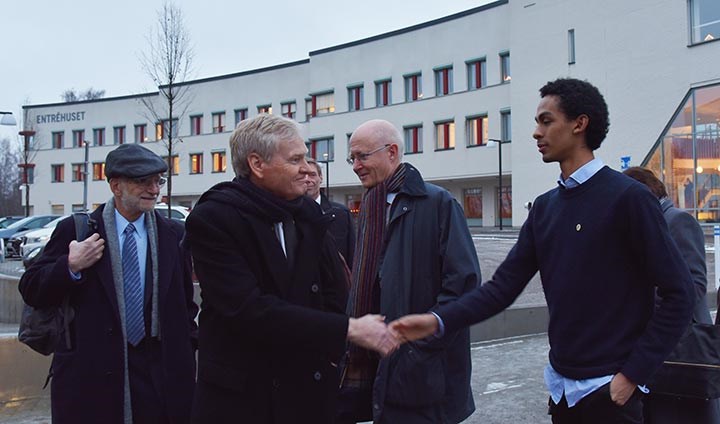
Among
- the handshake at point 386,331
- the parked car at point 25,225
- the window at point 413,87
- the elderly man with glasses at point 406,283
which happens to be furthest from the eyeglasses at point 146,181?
the window at point 413,87

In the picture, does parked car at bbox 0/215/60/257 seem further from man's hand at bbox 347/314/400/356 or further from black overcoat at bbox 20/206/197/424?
man's hand at bbox 347/314/400/356

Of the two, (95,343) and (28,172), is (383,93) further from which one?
(95,343)

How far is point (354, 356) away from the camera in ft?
11.5

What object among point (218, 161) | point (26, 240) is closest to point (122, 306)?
point (26, 240)

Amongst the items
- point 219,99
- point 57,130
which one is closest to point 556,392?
point 219,99

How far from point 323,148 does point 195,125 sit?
13570 mm

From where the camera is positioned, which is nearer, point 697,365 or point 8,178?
point 697,365

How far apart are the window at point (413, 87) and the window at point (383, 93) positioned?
139 centimetres

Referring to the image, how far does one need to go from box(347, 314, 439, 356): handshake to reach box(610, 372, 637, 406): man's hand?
0.80 metres

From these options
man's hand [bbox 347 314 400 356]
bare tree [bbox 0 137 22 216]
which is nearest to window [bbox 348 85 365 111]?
man's hand [bbox 347 314 400 356]

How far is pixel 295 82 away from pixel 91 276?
4897 centimetres

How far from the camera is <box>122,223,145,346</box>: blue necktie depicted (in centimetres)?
329

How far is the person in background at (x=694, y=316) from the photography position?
3.70 m

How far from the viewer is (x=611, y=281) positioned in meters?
2.56
